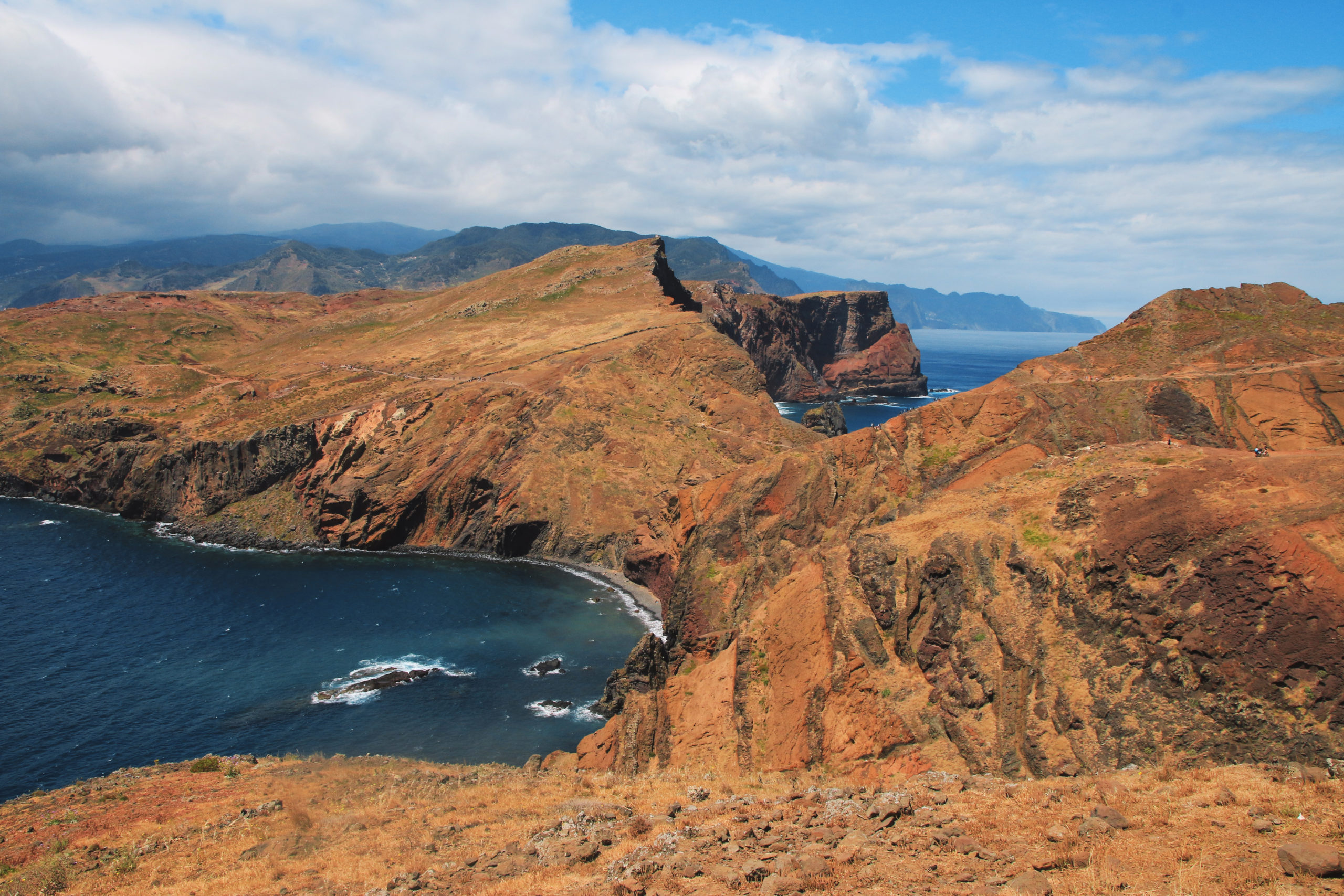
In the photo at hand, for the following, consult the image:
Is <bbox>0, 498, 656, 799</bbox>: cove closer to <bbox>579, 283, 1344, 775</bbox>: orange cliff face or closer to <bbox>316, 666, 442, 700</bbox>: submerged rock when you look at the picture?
<bbox>316, 666, 442, 700</bbox>: submerged rock

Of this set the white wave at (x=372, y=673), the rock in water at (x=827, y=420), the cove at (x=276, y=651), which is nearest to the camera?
the cove at (x=276, y=651)

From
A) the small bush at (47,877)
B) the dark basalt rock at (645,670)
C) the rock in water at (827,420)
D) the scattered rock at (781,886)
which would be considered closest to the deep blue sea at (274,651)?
the dark basalt rock at (645,670)

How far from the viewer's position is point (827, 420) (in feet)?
399

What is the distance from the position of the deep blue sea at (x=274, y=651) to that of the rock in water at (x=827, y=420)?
213ft

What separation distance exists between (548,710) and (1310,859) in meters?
38.6

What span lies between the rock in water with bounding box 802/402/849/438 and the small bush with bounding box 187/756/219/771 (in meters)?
98.3

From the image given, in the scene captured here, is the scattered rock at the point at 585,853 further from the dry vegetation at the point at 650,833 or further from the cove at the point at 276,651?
the cove at the point at 276,651

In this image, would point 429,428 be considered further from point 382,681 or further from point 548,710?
point 548,710

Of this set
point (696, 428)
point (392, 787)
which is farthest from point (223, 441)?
point (392, 787)

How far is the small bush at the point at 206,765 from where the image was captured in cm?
3084

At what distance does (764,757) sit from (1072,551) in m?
13.8

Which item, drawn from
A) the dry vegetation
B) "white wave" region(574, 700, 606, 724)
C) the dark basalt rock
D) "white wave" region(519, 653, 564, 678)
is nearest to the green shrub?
the dry vegetation

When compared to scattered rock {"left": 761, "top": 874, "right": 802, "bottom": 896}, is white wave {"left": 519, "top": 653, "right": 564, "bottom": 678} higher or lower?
lower

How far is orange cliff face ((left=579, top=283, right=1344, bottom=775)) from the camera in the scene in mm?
20969
